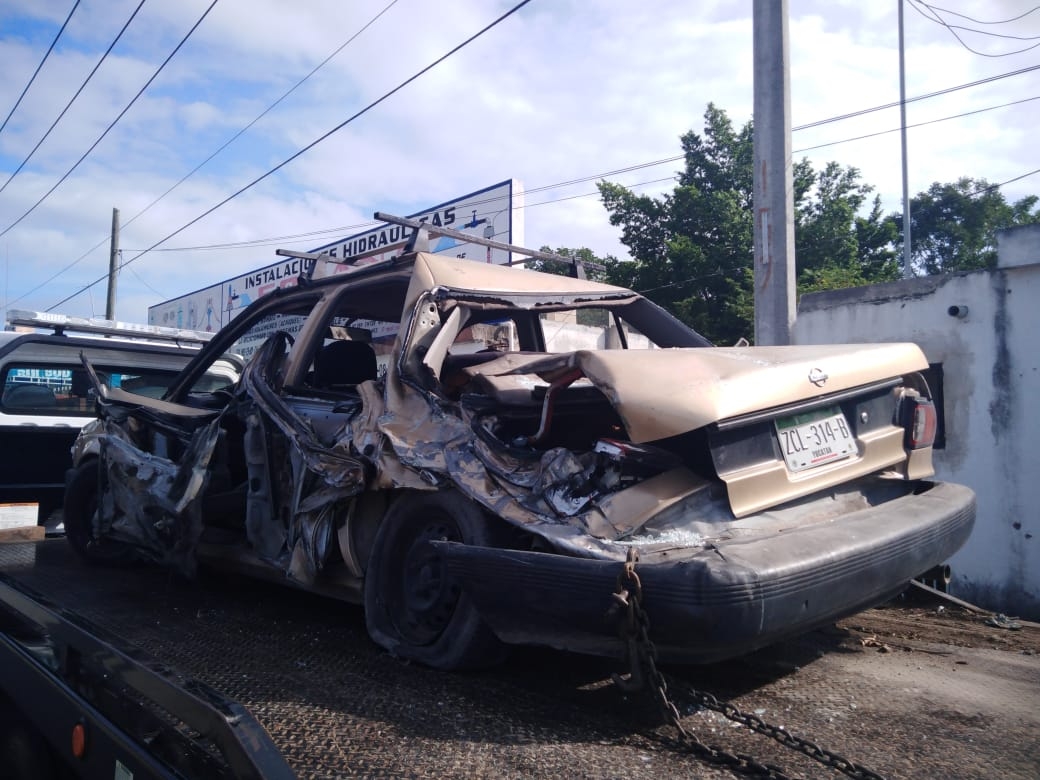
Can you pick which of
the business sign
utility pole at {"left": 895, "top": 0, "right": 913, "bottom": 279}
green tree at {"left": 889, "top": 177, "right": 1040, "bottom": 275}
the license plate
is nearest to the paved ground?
the license plate

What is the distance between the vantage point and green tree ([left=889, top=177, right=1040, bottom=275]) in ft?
122

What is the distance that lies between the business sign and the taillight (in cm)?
648

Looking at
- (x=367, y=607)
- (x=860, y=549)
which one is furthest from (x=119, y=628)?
(x=860, y=549)

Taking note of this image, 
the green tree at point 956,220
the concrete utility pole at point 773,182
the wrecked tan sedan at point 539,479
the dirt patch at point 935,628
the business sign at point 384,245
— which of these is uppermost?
the green tree at point 956,220

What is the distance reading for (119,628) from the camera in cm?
332

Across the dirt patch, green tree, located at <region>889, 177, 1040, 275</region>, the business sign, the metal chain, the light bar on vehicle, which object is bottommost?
the dirt patch

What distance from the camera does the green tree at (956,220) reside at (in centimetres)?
3722

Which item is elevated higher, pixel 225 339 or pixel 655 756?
pixel 225 339

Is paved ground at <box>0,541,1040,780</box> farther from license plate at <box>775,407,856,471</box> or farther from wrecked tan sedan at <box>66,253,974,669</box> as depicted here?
license plate at <box>775,407,856,471</box>

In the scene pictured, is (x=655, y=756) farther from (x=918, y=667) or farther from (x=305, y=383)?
(x=305, y=383)

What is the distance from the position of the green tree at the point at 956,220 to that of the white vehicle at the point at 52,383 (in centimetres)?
3740

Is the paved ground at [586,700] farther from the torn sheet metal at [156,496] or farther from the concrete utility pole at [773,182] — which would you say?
the concrete utility pole at [773,182]

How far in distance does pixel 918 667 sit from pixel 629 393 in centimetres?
160

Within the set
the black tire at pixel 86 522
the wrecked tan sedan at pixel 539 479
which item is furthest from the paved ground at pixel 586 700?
the black tire at pixel 86 522
